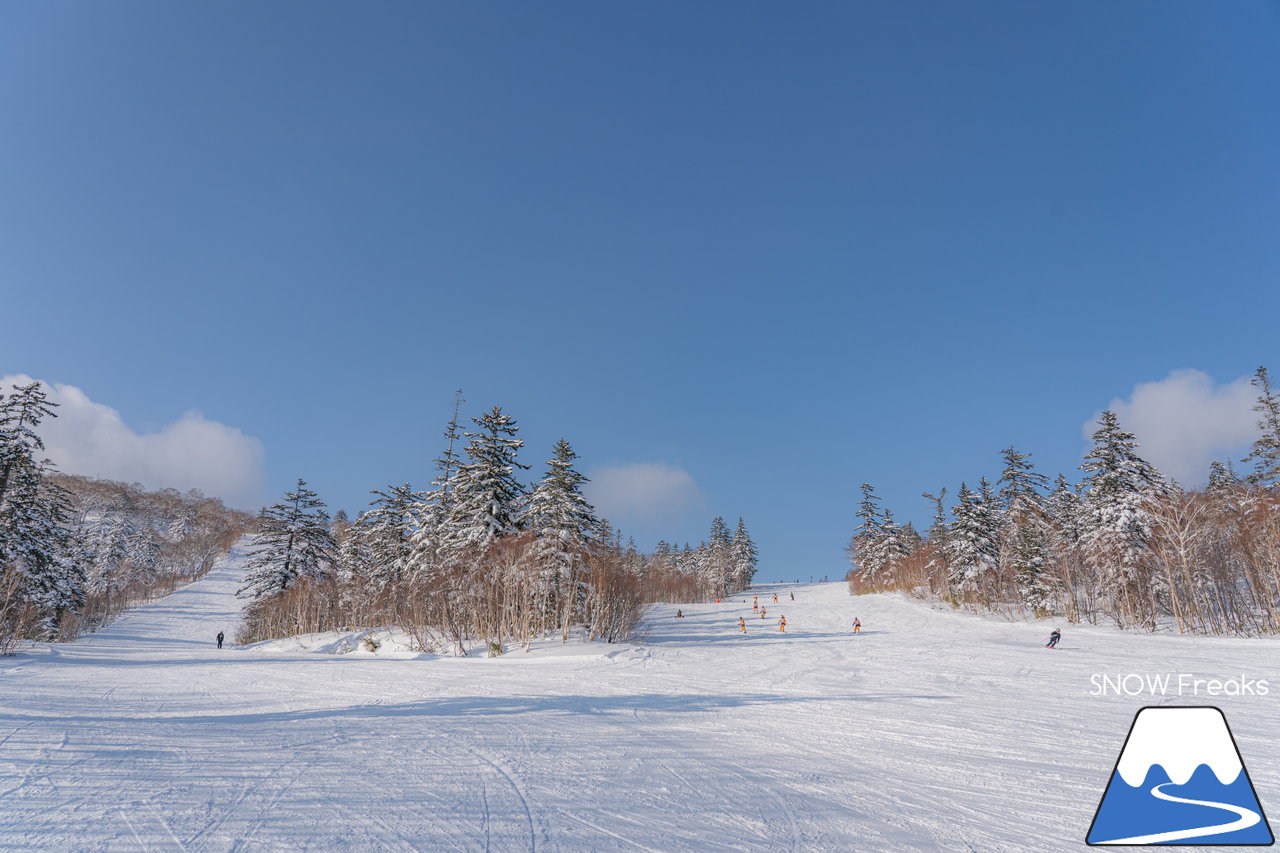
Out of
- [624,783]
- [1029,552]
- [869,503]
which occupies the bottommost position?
[624,783]

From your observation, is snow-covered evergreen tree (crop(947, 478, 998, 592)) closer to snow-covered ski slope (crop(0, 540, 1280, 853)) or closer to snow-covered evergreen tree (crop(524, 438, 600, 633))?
snow-covered ski slope (crop(0, 540, 1280, 853))

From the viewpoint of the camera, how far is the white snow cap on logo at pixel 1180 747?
3955mm

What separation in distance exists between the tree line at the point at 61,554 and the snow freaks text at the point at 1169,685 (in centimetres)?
4221

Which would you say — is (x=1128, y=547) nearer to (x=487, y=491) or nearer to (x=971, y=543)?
(x=971, y=543)

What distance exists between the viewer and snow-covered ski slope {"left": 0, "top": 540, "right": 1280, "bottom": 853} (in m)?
5.17

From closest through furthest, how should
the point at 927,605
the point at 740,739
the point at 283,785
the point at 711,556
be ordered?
1. the point at 283,785
2. the point at 740,739
3. the point at 927,605
4. the point at 711,556

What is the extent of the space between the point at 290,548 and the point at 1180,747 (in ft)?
191

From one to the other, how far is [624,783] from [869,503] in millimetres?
75754

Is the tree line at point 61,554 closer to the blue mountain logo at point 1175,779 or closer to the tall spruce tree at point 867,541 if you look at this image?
the blue mountain logo at point 1175,779

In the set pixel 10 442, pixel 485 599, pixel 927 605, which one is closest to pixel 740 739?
pixel 485 599

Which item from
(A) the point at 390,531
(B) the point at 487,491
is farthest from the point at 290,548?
(B) the point at 487,491

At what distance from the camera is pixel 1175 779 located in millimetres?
4035

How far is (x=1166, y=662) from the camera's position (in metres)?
21.6

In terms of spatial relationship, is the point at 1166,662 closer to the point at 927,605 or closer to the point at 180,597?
the point at 927,605
